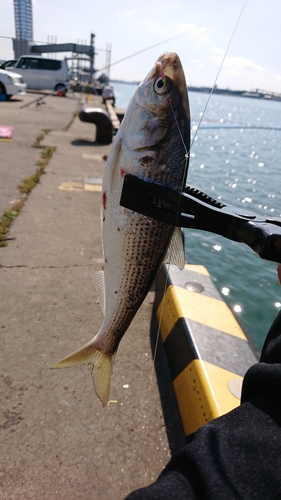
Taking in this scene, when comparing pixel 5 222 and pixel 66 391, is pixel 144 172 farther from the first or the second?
pixel 5 222

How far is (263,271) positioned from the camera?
26.1ft

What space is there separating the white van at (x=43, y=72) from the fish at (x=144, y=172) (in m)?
28.3

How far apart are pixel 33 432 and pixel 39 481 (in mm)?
354

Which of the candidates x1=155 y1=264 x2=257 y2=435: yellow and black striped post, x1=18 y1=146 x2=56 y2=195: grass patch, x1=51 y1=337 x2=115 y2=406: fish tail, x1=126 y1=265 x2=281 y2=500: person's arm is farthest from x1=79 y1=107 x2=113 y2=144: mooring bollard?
x1=126 y1=265 x2=281 y2=500: person's arm

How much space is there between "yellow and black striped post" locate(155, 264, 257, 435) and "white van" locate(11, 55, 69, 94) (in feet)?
89.9

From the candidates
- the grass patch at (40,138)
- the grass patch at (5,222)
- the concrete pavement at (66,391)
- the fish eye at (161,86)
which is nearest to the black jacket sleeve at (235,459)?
the fish eye at (161,86)

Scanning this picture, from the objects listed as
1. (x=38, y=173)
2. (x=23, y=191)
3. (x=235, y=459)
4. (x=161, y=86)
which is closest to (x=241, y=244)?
(x=38, y=173)

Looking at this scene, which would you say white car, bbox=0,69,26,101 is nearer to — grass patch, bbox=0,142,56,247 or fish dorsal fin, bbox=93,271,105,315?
grass patch, bbox=0,142,56,247

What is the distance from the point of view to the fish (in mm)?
1503

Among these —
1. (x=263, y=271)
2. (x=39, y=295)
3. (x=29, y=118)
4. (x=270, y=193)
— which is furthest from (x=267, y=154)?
(x=39, y=295)

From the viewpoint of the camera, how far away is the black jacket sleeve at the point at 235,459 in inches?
36.6

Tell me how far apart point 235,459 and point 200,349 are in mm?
1881

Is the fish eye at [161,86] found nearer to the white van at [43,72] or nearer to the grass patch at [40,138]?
the grass patch at [40,138]

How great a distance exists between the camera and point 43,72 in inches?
1037
